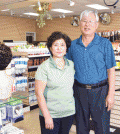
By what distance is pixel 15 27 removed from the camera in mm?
13594


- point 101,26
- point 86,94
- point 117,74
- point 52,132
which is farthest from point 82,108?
point 101,26

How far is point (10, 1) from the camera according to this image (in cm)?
826

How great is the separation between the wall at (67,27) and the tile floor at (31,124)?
841 centimetres

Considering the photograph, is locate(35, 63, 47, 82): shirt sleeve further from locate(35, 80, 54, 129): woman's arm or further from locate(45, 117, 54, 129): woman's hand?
locate(45, 117, 54, 129): woman's hand

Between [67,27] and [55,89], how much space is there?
39.6 feet

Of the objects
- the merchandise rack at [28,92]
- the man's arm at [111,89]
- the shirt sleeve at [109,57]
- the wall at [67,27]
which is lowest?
the merchandise rack at [28,92]

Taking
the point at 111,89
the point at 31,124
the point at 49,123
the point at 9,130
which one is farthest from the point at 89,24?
the point at 31,124

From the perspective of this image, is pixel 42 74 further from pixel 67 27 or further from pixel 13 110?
pixel 67 27

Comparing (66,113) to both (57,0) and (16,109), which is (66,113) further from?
(57,0)

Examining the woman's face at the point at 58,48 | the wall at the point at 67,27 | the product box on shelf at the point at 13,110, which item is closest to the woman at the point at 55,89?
the woman's face at the point at 58,48

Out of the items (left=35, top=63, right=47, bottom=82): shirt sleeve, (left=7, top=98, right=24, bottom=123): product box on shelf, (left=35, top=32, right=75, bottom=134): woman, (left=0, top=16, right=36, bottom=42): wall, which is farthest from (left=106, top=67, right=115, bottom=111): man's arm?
(left=0, top=16, right=36, bottom=42): wall

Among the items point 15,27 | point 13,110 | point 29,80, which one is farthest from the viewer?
point 15,27

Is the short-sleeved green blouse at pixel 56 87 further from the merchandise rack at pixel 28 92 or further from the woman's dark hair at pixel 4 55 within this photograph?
the merchandise rack at pixel 28 92

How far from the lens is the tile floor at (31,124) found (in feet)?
11.9
